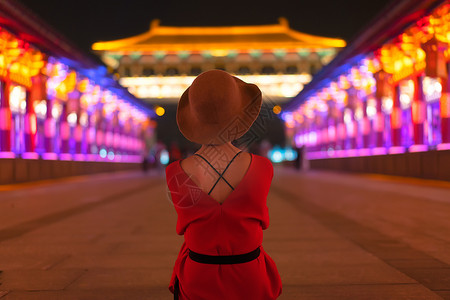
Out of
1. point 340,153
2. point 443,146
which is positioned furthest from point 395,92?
point 340,153

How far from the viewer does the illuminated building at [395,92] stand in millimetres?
10812

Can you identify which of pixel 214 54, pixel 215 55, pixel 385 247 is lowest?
pixel 385 247

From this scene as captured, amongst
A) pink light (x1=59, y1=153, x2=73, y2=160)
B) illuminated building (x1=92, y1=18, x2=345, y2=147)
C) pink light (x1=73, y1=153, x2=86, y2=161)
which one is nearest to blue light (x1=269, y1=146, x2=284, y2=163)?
illuminated building (x1=92, y1=18, x2=345, y2=147)

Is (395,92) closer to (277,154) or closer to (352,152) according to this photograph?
(352,152)

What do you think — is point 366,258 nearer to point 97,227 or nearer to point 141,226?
point 141,226

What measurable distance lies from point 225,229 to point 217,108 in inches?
16.5

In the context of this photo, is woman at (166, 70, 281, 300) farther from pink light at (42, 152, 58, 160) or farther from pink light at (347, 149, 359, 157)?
pink light at (347, 149, 359, 157)

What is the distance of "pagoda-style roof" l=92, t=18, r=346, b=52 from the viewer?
48562 millimetres

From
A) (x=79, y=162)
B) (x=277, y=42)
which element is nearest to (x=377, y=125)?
(x=79, y=162)

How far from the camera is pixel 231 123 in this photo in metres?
1.53

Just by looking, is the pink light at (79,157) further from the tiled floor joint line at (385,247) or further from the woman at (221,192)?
the woman at (221,192)

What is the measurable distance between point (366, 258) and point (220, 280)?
7.44 ft

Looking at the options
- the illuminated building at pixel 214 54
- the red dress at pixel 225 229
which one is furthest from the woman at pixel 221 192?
the illuminated building at pixel 214 54

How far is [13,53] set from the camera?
488 inches
